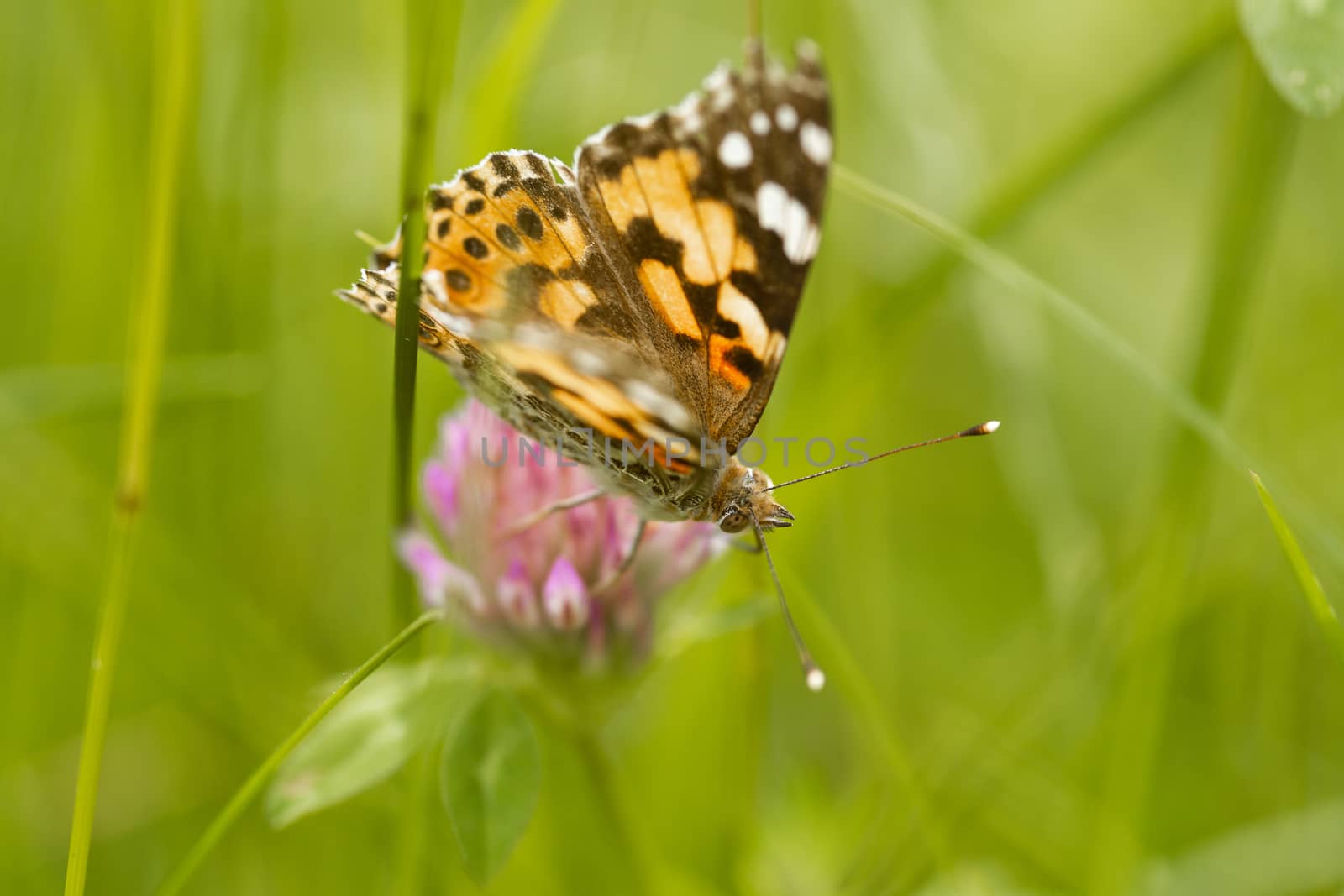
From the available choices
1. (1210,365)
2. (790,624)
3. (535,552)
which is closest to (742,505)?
(790,624)

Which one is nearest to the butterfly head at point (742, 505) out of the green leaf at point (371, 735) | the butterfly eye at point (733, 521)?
the butterfly eye at point (733, 521)

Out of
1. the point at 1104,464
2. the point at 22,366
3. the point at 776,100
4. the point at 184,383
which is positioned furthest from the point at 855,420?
the point at 22,366

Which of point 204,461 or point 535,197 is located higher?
point 535,197

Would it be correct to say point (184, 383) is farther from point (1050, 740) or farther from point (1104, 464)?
point (1104, 464)

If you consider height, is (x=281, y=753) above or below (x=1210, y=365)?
below

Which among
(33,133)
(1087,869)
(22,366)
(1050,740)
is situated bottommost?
(1087,869)

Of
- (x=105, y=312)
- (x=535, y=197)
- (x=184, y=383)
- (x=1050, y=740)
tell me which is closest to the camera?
(x=535, y=197)

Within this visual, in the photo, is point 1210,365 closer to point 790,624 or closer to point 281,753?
point 790,624
